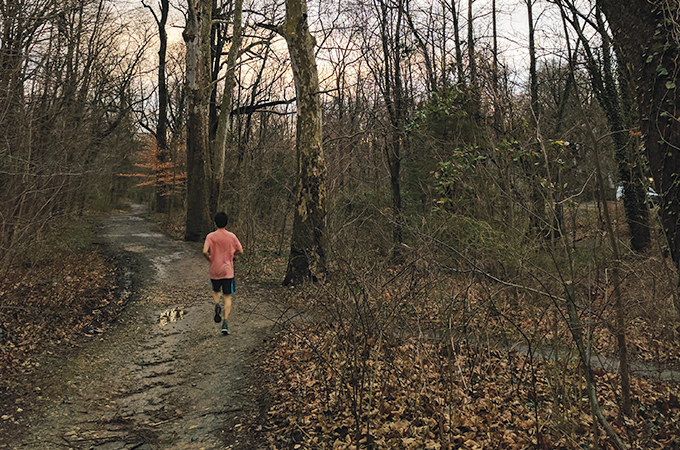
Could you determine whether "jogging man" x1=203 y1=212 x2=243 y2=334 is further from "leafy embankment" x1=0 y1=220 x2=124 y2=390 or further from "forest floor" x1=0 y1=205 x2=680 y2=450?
"leafy embankment" x1=0 y1=220 x2=124 y2=390

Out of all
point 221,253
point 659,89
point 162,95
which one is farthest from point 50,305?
point 162,95

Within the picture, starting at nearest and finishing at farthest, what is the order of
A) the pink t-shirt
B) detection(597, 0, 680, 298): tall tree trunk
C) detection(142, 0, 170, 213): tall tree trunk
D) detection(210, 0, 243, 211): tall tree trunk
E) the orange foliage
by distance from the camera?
1. detection(597, 0, 680, 298): tall tree trunk
2. the pink t-shirt
3. detection(210, 0, 243, 211): tall tree trunk
4. detection(142, 0, 170, 213): tall tree trunk
5. the orange foliage

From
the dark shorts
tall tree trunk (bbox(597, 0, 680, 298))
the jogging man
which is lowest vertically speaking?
the dark shorts

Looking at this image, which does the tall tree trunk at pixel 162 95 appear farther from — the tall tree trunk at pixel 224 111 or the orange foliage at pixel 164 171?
the tall tree trunk at pixel 224 111

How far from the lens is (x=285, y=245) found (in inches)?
610

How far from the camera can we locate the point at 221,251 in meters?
6.55

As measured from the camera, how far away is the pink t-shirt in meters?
6.52

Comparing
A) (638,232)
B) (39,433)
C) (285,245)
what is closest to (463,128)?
(638,232)

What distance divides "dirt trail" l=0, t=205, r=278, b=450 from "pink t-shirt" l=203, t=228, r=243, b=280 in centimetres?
98

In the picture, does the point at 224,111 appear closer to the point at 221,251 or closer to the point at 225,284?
the point at 221,251

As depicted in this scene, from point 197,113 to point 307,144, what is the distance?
659 centimetres

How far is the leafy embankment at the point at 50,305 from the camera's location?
5.97 m

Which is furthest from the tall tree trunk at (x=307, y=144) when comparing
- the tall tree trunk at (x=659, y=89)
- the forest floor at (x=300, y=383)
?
the tall tree trunk at (x=659, y=89)

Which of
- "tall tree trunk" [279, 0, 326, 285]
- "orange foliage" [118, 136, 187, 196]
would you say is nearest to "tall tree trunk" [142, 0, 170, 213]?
"orange foliage" [118, 136, 187, 196]
